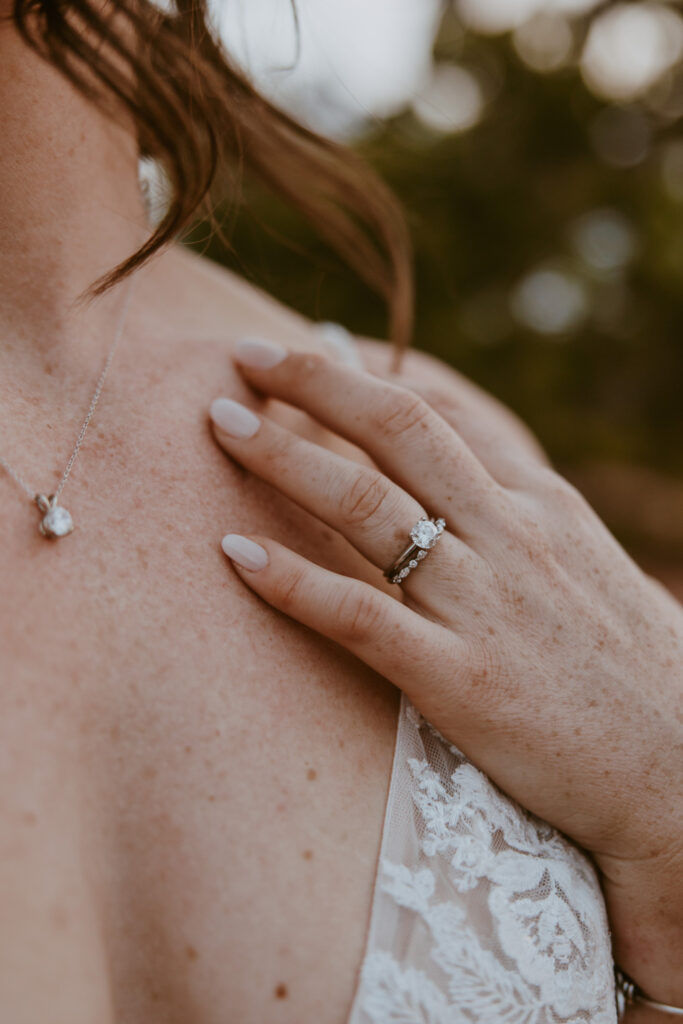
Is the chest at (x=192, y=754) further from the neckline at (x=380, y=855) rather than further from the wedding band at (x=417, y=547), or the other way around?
the wedding band at (x=417, y=547)

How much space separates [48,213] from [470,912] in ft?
4.28

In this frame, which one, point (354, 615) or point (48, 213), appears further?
point (48, 213)

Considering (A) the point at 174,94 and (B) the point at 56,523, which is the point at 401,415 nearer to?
(B) the point at 56,523

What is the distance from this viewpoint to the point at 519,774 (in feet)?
3.89

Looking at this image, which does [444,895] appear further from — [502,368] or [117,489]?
[502,368]

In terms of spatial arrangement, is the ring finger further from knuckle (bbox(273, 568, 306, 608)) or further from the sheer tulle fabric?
the sheer tulle fabric

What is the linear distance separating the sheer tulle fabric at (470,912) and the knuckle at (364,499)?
0.31 meters

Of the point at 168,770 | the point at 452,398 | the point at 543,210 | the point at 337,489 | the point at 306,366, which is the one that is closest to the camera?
the point at 168,770

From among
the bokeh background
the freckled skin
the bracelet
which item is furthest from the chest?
the bokeh background

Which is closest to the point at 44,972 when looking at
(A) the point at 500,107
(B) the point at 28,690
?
(B) the point at 28,690

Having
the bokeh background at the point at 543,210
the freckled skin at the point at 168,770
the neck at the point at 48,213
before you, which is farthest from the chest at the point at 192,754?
the bokeh background at the point at 543,210

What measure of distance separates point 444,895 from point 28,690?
63 centimetres

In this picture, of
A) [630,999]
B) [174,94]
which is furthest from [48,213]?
[630,999]

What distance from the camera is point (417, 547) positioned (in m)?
1.20
